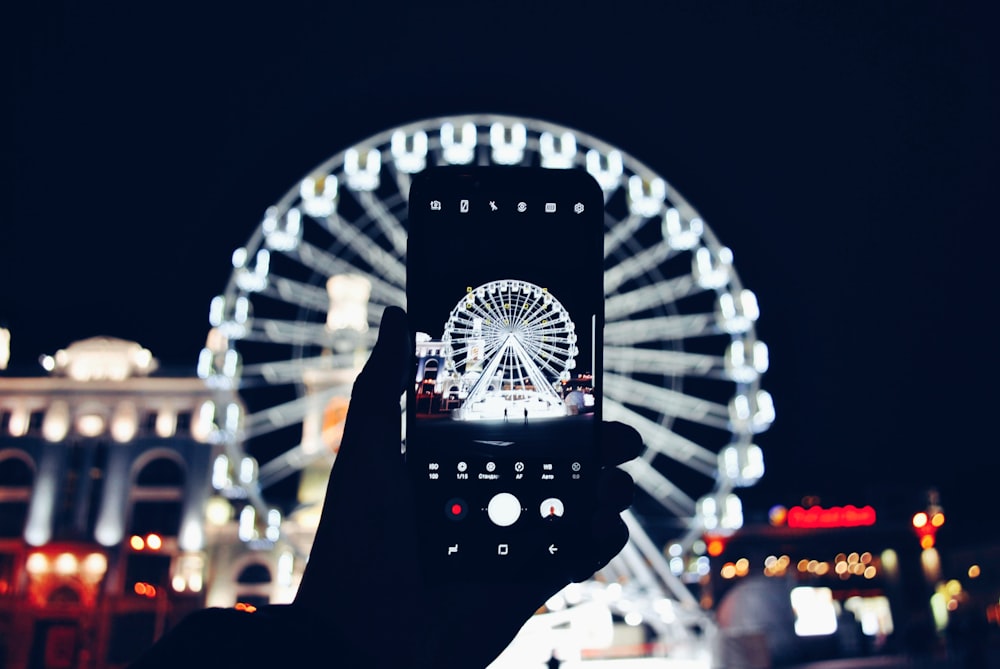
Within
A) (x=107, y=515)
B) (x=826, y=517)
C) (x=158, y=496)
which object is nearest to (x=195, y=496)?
(x=158, y=496)

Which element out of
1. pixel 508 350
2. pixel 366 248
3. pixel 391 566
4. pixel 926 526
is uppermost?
pixel 366 248

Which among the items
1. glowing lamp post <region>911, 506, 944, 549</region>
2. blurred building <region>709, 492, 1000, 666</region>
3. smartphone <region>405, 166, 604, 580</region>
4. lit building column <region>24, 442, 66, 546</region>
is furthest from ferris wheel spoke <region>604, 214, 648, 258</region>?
glowing lamp post <region>911, 506, 944, 549</region>

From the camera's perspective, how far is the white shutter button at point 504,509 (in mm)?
3213

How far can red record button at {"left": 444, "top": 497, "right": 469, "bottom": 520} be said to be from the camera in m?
3.20

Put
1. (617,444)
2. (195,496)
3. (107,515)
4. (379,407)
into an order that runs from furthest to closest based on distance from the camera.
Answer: (195,496) → (107,515) → (617,444) → (379,407)

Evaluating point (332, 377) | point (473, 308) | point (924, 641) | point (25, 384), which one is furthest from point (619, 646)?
point (25, 384)

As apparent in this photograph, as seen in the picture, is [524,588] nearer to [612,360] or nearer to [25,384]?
[612,360]

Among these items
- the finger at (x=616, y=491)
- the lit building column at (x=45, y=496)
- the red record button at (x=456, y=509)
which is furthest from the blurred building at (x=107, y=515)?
the finger at (x=616, y=491)

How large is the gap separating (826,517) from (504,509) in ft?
209

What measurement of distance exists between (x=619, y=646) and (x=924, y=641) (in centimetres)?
1060

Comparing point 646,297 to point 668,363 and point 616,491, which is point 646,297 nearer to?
point 668,363

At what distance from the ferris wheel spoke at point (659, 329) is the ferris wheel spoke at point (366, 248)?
481 cm

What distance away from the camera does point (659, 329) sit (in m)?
18.6

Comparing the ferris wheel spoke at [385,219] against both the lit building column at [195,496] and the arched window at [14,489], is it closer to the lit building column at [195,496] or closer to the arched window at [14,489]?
the lit building column at [195,496]
